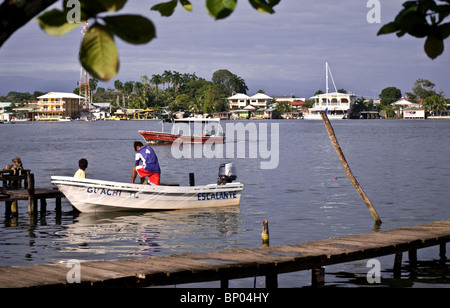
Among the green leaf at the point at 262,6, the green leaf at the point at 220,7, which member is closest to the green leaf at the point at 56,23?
the green leaf at the point at 220,7

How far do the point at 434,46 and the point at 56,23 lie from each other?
1493 mm

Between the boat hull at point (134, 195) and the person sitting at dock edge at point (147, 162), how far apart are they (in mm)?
538

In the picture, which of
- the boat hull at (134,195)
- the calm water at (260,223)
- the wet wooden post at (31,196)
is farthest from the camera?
the boat hull at (134,195)

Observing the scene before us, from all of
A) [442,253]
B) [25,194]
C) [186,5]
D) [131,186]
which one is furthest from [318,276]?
[25,194]

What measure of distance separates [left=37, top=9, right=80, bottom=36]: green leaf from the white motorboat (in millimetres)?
19002

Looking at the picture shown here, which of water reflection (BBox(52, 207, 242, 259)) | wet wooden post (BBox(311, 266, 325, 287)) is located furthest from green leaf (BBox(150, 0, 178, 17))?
water reflection (BBox(52, 207, 242, 259))

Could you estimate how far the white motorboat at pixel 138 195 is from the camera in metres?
21.2

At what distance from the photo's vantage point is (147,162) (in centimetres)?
2000

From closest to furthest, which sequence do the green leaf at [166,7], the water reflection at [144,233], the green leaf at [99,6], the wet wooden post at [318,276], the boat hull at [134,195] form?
1. the green leaf at [99,6]
2. the green leaf at [166,7]
3. the wet wooden post at [318,276]
4. the water reflection at [144,233]
5. the boat hull at [134,195]

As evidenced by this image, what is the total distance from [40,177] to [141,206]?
22028mm

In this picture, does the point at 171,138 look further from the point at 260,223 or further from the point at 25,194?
the point at 25,194

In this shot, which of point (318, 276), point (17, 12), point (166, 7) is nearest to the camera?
point (17, 12)

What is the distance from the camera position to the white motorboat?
2119cm

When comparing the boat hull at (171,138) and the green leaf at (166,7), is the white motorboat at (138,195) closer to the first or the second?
the green leaf at (166,7)
